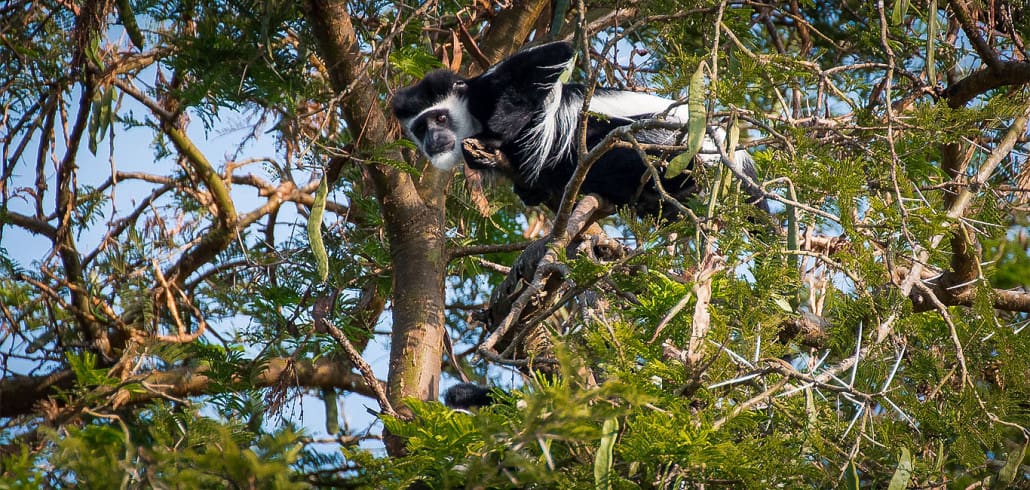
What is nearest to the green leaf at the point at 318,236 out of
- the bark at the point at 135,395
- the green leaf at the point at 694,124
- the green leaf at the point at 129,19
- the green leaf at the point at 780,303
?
the green leaf at the point at 694,124

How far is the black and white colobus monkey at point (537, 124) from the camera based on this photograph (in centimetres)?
305

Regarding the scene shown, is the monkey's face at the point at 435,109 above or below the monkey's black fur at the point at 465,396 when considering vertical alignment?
above

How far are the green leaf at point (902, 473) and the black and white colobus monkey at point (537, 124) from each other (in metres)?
1.69

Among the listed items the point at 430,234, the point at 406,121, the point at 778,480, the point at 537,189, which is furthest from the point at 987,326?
the point at 406,121

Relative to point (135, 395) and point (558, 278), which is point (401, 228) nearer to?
point (558, 278)

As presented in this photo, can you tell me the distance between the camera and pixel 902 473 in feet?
4.17

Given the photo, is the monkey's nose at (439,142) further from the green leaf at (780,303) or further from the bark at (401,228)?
the green leaf at (780,303)

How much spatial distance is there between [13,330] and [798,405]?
2646 millimetres

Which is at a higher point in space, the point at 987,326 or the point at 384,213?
the point at 384,213

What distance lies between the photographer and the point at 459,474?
116cm

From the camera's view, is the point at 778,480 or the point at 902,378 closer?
the point at 778,480

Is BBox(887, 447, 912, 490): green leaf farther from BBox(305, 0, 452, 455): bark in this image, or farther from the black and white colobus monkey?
the black and white colobus monkey

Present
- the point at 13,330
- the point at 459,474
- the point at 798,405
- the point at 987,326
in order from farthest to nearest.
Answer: the point at 13,330, the point at 987,326, the point at 798,405, the point at 459,474

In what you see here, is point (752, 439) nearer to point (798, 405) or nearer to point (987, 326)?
point (798, 405)
